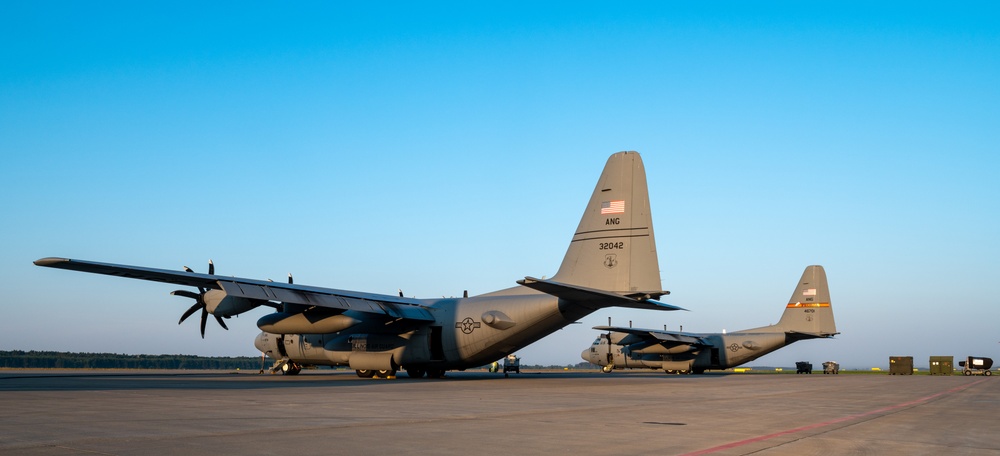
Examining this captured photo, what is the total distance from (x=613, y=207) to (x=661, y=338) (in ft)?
96.4

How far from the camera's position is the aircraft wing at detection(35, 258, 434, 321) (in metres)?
27.0

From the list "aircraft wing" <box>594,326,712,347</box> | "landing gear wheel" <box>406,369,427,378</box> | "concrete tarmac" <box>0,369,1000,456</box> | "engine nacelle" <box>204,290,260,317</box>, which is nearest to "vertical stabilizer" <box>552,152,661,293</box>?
"concrete tarmac" <box>0,369,1000,456</box>

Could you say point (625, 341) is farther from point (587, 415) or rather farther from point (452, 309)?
point (587, 415)

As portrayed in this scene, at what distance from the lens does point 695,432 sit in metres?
12.2

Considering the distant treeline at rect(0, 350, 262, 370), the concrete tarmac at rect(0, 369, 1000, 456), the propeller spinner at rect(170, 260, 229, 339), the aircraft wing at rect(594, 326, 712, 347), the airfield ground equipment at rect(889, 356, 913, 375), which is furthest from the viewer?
the distant treeline at rect(0, 350, 262, 370)

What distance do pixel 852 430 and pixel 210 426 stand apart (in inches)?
421

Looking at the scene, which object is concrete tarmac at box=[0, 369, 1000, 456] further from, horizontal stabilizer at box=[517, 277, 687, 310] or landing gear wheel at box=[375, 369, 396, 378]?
landing gear wheel at box=[375, 369, 396, 378]

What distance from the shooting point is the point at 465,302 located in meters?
37.0

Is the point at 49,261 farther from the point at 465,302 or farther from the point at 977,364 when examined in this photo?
the point at 977,364

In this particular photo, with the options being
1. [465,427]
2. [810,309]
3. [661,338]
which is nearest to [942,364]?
[810,309]

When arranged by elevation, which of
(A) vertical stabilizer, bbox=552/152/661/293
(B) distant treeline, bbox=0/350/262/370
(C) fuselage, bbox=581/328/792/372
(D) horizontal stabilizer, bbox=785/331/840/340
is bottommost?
(B) distant treeline, bbox=0/350/262/370

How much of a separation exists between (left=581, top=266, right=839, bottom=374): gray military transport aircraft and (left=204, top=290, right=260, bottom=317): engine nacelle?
30984mm

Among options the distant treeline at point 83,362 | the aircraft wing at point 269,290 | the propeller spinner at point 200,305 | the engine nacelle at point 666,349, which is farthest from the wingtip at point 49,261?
the distant treeline at point 83,362

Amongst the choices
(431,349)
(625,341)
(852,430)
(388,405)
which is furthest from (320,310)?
(625,341)
